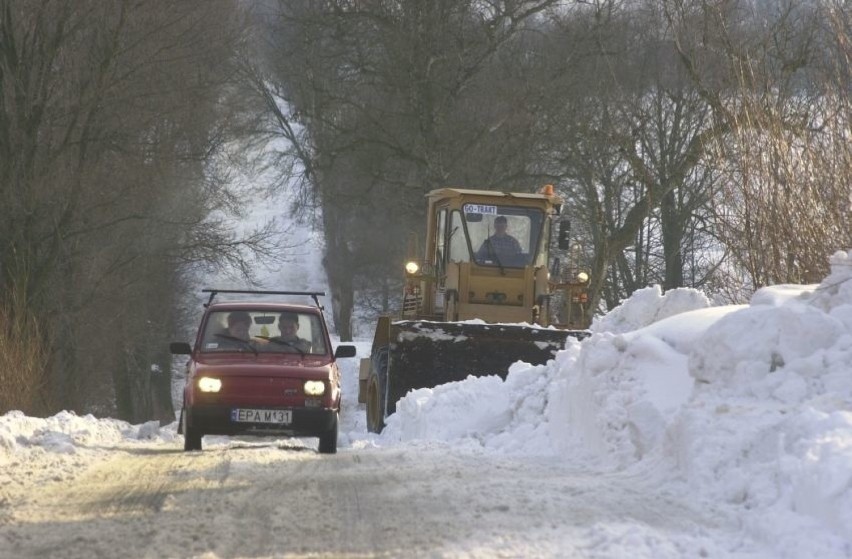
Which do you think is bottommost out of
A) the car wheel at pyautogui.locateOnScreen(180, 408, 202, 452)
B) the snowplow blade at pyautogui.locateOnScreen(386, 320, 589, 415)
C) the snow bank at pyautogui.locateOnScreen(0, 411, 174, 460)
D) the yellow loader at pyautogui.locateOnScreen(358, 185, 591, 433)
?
the snow bank at pyautogui.locateOnScreen(0, 411, 174, 460)

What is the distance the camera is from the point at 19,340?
60.6ft

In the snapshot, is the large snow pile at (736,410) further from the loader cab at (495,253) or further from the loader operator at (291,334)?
the loader cab at (495,253)

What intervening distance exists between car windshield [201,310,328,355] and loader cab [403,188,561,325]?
20.8 feet

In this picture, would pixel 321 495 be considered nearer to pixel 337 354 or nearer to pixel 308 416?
pixel 308 416

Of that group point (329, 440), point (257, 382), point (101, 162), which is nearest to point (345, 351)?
point (329, 440)

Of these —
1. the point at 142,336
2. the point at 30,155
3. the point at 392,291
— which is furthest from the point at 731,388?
the point at 392,291

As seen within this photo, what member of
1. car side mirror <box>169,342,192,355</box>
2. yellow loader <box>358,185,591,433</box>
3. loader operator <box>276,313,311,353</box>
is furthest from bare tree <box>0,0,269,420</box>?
loader operator <box>276,313,311,353</box>

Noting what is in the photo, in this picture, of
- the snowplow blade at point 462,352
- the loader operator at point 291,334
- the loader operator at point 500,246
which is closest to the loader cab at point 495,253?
the loader operator at point 500,246

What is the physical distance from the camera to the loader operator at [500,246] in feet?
66.4

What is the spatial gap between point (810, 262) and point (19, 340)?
11293 mm

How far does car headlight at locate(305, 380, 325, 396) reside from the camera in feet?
42.0

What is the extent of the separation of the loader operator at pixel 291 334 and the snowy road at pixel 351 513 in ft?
9.89

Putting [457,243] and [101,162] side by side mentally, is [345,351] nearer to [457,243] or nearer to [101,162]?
[457,243]

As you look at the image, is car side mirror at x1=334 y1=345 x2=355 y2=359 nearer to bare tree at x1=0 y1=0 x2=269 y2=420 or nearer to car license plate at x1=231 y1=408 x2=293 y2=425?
Answer: car license plate at x1=231 y1=408 x2=293 y2=425
